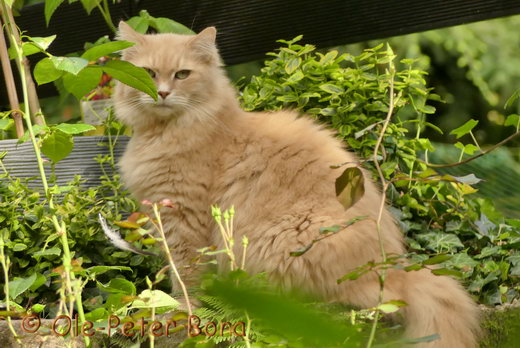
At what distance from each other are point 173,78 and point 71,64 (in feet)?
4.45

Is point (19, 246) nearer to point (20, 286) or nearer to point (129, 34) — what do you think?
point (20, 286)

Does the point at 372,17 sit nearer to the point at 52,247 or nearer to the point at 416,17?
the point at 416,17

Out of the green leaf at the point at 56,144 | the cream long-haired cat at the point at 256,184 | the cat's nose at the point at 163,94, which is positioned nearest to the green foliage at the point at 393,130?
the cream long-haired cat at the point at 256,184

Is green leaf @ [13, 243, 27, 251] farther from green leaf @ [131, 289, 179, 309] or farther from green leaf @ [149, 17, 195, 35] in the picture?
green leaf @ [149, 17, 195, 35]

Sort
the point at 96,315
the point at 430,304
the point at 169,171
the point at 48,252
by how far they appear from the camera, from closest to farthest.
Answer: the point at 96,315
the point at 430,304
the point at 48,252
the point at 169,171

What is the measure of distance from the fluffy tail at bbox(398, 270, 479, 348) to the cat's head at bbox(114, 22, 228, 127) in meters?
1.16

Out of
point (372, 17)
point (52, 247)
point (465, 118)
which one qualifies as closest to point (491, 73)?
point (465, 118)

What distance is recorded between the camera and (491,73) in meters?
5.69

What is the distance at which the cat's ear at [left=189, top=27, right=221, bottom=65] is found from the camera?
9.02 ft

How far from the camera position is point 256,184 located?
2379 mm

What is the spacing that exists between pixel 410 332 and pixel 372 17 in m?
1.86

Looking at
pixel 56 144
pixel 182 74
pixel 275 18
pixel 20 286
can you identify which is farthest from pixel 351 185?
pixel 275 18

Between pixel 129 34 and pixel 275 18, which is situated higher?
pixel 129 34

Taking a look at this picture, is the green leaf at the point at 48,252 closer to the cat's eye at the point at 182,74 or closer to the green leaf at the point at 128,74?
the cat's eye at the point at 182,74
